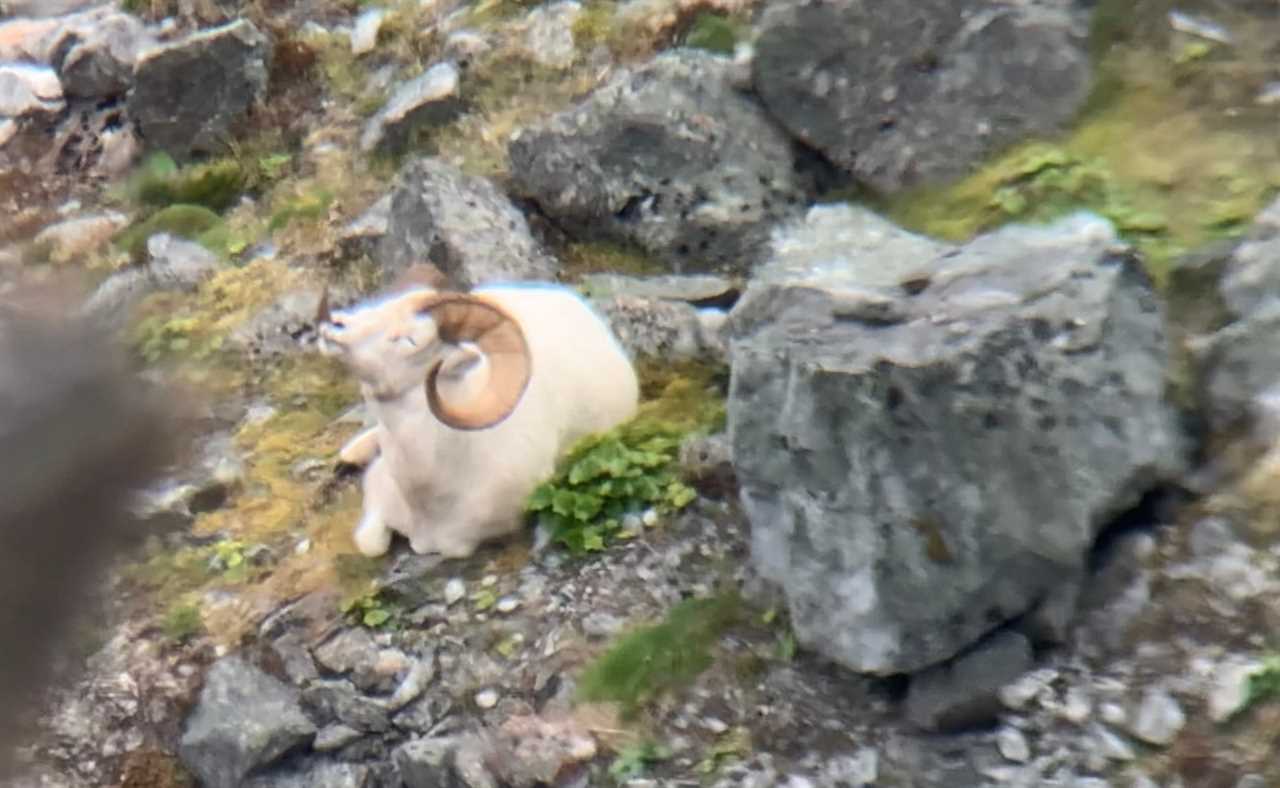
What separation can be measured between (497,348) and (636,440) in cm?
104

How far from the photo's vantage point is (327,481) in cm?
986

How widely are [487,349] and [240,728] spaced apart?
226 cm

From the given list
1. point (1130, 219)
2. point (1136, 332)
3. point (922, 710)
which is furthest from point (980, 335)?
point (1130, 219)

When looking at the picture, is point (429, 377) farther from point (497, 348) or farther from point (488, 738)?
point (488, 738)

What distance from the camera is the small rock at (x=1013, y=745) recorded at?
646 cm

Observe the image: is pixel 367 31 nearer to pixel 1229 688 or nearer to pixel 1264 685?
pixel 1229 688

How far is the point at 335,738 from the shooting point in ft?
25.6

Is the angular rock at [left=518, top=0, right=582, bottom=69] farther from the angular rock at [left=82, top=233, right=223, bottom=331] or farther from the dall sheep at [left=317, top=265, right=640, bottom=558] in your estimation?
the dall sheep at [left=317, top=265, right=640, bottom=558]

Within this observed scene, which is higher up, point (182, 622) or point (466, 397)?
point (466, 397)

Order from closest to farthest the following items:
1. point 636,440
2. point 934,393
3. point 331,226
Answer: point 934,393, point 636,440, point 331,226

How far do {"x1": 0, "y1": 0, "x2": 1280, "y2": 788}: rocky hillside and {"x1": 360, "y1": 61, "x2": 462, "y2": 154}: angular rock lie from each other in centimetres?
8

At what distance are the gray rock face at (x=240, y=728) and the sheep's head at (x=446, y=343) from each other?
1.66 m

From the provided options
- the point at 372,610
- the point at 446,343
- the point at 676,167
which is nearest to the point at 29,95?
the point at 676,167

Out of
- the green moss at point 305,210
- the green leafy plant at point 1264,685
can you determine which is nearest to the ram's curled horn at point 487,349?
the green leafy plant at point 1264,685
